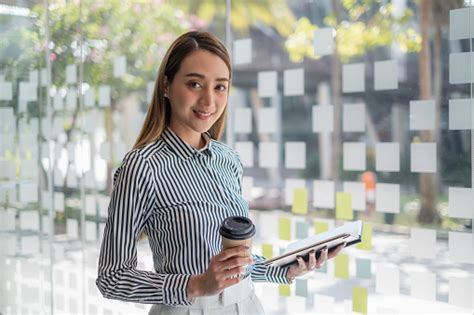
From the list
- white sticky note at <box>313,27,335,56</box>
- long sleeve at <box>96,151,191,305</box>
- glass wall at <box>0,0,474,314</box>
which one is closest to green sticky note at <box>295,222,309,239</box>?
glass wall at <box>0,0,474,314</box>

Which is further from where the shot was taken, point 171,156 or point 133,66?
point 133,66

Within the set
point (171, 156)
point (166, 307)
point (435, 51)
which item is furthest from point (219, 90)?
point (435, 51)

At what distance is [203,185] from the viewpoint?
1.66 meters

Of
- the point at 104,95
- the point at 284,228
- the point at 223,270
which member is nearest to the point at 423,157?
the point at 284,228

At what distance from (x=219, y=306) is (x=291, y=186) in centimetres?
119

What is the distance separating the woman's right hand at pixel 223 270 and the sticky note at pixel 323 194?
123cm

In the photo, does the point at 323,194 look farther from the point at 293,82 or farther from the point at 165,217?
the point at 165,217

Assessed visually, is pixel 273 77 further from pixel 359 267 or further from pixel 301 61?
pixel 359 267

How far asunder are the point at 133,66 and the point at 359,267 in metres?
1.78

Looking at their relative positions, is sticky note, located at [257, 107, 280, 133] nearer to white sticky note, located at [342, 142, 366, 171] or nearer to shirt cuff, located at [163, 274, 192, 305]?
white sticky note, located at [342, 142, 366, 171]

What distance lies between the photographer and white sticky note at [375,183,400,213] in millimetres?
2355

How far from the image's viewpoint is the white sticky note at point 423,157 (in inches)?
88.7

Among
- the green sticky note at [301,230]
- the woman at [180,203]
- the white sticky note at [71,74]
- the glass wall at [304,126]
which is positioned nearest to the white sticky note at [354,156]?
the glass wall at [304,126]

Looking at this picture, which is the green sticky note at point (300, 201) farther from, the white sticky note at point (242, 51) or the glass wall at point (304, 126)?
the white sticky note at point (242, 51)
